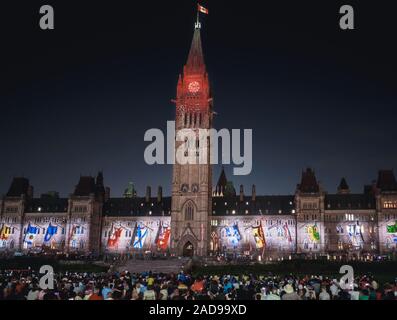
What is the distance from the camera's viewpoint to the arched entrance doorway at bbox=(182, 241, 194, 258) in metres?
117

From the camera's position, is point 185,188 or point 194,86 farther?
point 194,86

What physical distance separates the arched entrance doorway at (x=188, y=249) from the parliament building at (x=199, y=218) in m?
0.23

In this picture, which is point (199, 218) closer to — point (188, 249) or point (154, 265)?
point (188, 249)

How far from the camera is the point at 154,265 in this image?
9319 centimetres

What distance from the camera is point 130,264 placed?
94312 mm

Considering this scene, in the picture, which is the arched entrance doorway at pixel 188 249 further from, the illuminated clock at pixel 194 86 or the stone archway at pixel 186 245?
the illuminated clock at pixel 194 86

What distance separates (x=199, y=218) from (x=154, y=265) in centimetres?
2584

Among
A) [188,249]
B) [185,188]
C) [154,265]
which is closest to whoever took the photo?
[154,265]

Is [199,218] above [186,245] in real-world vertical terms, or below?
above

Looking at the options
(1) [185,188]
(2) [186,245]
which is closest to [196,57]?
(1) [185,188]

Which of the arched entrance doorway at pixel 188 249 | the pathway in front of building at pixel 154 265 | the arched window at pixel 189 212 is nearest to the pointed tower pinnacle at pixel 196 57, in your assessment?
the arched window at pixel 189 212

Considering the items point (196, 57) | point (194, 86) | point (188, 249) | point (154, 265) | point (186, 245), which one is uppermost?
point (196, 57)

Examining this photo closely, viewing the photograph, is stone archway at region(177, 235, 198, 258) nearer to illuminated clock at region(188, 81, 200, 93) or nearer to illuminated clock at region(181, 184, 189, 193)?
illuminated clock at region(181, 184, 189, 193)
